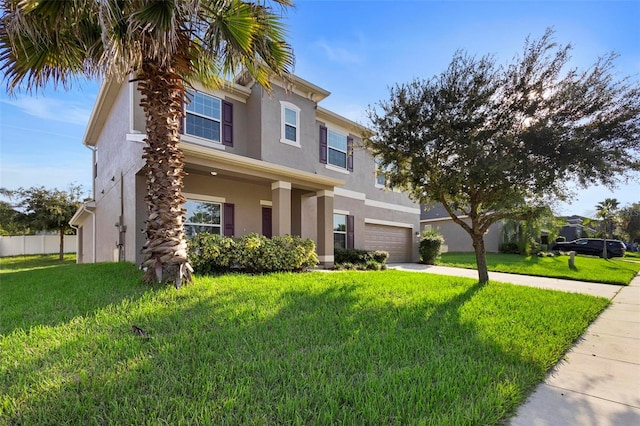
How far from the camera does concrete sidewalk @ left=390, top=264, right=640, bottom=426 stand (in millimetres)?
2865

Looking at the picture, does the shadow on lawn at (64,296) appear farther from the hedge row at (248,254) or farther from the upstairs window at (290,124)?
the upstairs window at (290,124)

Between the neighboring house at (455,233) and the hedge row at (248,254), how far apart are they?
18410mm

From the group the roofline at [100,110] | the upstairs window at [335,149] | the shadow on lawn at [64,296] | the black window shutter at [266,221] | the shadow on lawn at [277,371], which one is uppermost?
the roofline at [100,110]

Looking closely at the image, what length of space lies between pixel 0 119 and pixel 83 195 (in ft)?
65.3

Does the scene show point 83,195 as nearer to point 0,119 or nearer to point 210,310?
point 0,119

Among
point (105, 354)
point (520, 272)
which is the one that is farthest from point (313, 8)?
point (520, 272)

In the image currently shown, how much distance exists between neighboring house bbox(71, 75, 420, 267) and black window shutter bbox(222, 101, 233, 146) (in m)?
0.04

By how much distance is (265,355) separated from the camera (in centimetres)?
360

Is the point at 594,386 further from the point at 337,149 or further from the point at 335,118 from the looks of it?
the point at 335,118

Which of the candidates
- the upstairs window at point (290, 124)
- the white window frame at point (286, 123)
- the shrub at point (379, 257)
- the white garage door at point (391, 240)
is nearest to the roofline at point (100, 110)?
the white window frame at point (286, 123)

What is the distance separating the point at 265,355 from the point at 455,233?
2724 centimetres

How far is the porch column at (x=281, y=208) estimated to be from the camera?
10.3 meters

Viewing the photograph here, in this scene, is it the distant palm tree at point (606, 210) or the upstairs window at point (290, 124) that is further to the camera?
the distant palm tree at point (606, 210)

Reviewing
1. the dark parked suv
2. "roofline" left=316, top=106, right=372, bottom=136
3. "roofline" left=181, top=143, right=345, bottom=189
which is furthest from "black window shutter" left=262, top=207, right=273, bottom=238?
the dark parked suv
